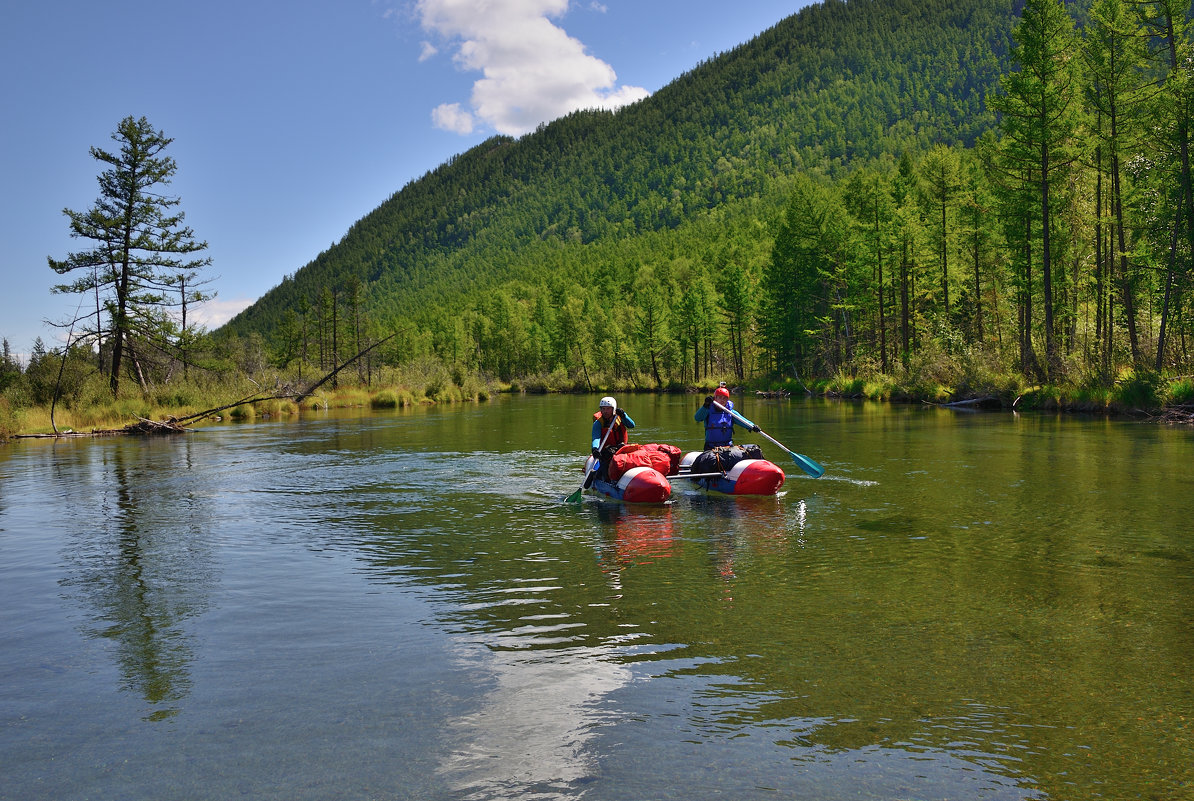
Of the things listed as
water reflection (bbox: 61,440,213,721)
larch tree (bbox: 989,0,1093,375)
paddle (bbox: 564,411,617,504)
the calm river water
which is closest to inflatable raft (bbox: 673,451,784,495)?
the calm river water

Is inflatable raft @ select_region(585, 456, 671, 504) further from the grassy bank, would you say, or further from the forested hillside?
the grassy bank

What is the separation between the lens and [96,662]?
6.89 metres

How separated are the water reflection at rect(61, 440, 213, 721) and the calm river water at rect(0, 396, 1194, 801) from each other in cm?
6

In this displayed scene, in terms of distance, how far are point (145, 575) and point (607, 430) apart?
8.48 meters

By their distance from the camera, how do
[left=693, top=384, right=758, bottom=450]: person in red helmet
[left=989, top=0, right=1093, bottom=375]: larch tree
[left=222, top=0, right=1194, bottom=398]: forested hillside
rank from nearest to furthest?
[left=693, top=384, right=758, bottom=450]: person in red helmet → [left=222, top=0, right=1194, bottom=398]: forested hillside → [left=989, top=0, right=1093, bottom=375]: larch tree

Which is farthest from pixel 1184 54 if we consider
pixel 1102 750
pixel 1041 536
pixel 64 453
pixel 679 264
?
pixel 679 264

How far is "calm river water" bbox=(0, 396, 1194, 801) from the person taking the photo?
187 inches

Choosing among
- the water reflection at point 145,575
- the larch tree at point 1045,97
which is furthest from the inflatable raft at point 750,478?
the larch tree at point 1045,97

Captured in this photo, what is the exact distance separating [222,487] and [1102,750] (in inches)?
696

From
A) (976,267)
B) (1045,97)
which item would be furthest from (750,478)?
(976,267)

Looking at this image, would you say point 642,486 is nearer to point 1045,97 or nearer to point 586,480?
point 586,480

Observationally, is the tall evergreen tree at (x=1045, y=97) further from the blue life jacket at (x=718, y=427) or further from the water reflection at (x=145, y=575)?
the water reflection at (x=145, y=575)

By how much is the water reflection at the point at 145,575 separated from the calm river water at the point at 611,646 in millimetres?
56

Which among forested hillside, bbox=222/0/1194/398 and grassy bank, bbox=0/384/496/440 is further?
forested hillside, bbox=222/0/1194/398
